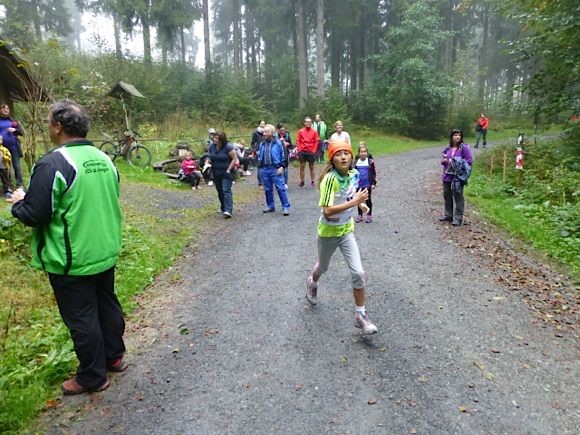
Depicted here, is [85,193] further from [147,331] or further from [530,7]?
[530,7]

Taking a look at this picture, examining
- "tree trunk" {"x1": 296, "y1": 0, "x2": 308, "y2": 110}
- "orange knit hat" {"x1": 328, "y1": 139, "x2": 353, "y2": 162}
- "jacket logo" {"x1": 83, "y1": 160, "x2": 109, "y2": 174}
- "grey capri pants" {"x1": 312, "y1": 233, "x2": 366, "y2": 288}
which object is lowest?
"grey capri pants" {"x1": 312, "y1": 233, "x2": 366, "y2": 288}

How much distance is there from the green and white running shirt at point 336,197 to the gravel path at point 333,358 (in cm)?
105

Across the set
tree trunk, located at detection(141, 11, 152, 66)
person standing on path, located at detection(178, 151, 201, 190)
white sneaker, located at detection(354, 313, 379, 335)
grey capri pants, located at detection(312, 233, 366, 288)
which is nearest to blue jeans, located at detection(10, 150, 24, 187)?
person standing on path, located at detection(178, 151, 201, 190)

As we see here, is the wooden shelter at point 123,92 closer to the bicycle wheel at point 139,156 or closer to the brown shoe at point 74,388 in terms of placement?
the bicycle wheel at point 139,156

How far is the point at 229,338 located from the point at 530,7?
12768mm

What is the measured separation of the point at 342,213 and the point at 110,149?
13183 mm

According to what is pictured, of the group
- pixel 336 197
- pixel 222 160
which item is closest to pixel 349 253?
pixel 336 197

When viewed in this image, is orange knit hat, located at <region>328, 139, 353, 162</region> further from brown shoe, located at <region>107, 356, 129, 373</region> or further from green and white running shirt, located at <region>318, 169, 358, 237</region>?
brown shoe, located at <region>107, 356, 129, 373</region>

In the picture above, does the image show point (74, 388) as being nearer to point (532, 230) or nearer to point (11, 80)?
point (532, 230)

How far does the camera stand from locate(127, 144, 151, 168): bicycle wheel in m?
15.3

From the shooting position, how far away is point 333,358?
4.13 metres

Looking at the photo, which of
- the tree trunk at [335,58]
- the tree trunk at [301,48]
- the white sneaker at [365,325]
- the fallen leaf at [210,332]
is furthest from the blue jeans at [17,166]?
the tree trunk at [335,58]

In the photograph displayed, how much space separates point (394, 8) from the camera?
3300 cm

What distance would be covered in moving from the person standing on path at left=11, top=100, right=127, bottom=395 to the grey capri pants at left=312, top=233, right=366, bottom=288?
2.08 metres
